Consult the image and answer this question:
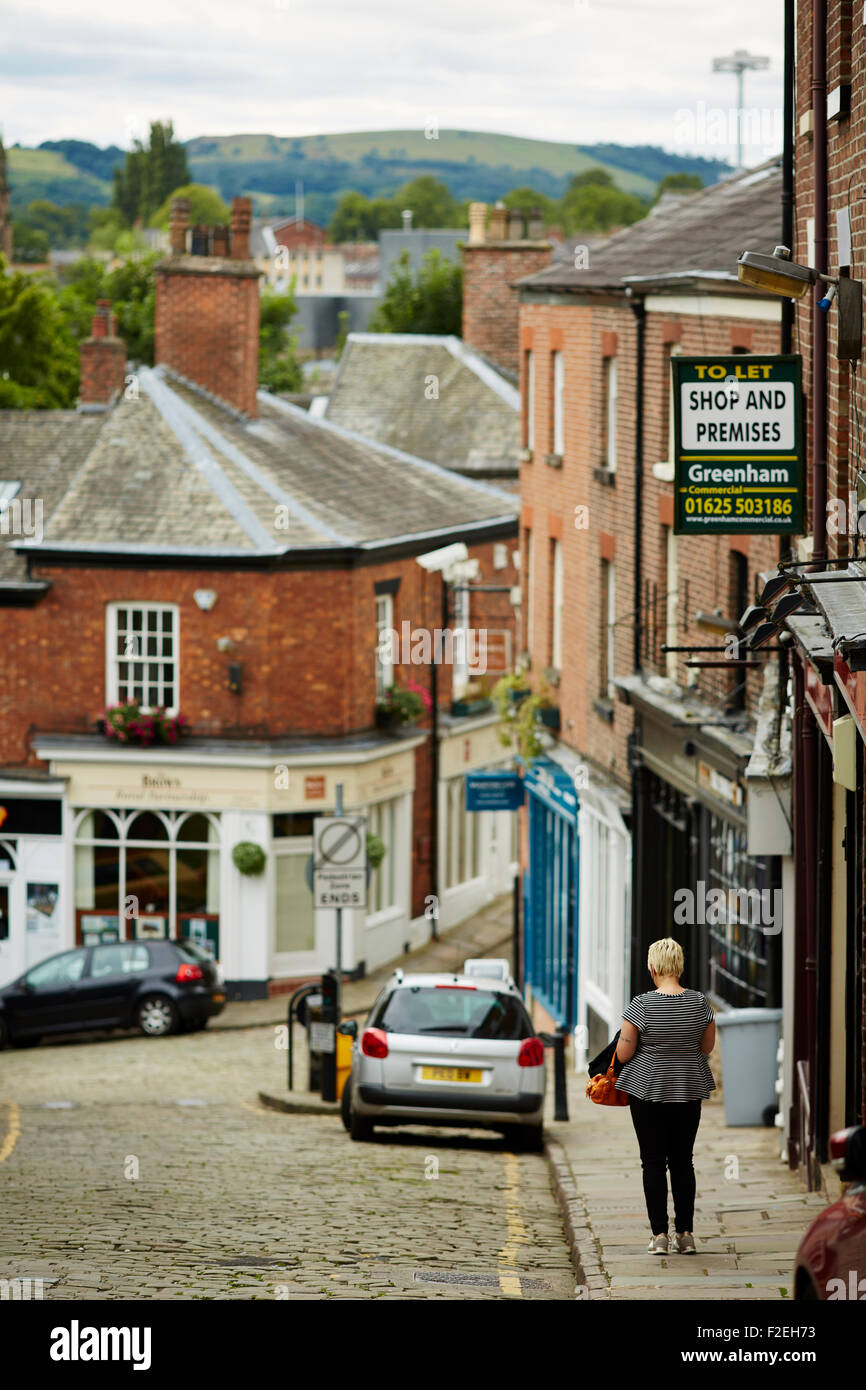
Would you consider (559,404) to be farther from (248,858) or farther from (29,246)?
(29,246)

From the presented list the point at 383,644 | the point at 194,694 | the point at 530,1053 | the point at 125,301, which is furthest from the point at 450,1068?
the point at 125,301

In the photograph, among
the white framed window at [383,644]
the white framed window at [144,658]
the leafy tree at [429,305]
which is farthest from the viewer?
the leafy tree at [429,305]

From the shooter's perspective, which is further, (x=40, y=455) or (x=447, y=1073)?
→ (x=40, y=455)

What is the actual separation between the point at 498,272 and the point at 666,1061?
36.1m

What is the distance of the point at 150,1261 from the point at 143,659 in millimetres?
21477

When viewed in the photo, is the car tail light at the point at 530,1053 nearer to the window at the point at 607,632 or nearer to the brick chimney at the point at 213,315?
the window at the point at 607,632

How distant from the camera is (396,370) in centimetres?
4634

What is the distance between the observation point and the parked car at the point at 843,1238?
20.3 ft

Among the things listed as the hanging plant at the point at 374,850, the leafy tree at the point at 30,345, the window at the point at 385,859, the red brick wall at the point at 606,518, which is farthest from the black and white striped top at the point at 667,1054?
the leafy tree at the point at 30,345

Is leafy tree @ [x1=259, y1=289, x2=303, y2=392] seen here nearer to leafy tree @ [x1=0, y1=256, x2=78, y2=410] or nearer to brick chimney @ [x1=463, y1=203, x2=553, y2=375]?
leafy tree @ [x1=0, y1=256, x2=78, y2=410]

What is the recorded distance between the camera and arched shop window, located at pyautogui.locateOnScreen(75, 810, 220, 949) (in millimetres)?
31125

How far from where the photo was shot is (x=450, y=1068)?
52.4 feet

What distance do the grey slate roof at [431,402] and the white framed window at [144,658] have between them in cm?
1289
